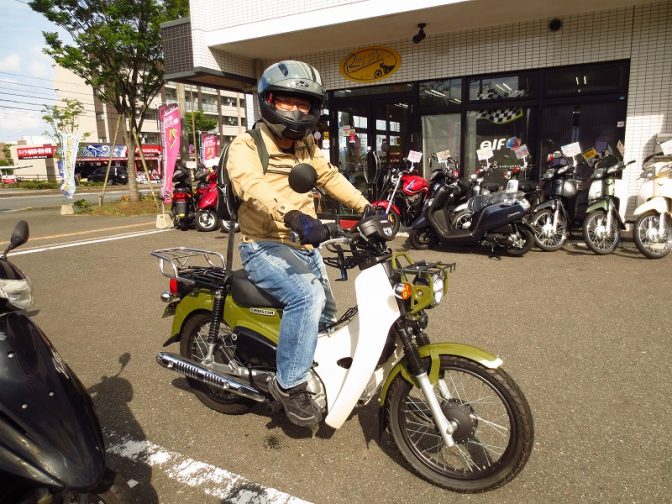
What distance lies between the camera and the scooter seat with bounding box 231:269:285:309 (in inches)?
101

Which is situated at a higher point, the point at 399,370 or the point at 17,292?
the point at 17,292

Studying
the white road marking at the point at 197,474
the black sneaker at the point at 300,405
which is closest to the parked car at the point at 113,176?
the white road marking at the point at 197,474

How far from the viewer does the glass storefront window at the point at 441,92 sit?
935 cm

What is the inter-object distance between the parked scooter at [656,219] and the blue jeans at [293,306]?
19.6 ft

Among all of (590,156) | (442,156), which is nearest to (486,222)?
(590,156)

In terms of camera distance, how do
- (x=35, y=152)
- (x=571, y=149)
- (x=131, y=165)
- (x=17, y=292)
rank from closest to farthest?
(x=17, y=292) < (x=571, y=149) < (x=131, y=165) < (x=35, y=152)

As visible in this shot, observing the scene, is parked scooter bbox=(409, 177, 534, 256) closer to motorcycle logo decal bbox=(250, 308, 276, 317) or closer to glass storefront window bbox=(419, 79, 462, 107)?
glass storefront window bbox=(419, 79, 462, 107)

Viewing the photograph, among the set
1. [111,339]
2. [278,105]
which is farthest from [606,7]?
[111,339]

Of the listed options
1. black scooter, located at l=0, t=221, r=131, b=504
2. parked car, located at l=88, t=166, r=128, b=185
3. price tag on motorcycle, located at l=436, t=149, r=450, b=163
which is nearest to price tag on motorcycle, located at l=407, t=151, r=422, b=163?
price tag on motorcycle, located at l=436, t=149, r=450, b=163

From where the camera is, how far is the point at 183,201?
10.6m

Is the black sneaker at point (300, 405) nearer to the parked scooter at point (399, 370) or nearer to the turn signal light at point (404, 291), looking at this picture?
the parked scooter at point (399, 370)

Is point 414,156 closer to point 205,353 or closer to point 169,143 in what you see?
point 169,143

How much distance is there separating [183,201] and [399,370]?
9.28 m

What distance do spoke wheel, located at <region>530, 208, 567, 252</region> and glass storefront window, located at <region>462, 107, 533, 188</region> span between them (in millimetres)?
1706
